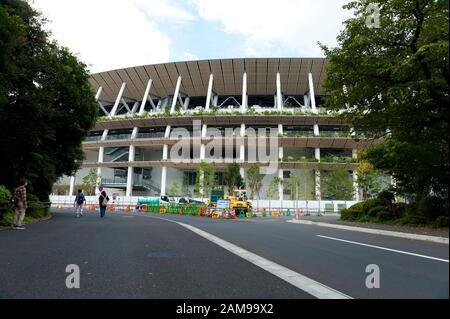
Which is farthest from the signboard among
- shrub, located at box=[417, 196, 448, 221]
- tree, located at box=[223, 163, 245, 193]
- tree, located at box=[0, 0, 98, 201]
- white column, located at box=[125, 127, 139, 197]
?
white column, located at box=[125, 127, 139, 197]

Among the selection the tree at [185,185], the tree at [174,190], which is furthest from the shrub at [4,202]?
the tree at [185,185]

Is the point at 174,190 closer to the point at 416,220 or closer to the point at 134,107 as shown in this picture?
the point at 134,107

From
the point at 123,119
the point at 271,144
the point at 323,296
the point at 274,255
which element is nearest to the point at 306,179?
the point at 271,144

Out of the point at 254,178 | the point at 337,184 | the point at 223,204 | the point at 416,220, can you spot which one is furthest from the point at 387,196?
the point at 254,178

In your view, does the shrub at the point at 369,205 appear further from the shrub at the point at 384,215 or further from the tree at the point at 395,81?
the tree at the point at 395,81

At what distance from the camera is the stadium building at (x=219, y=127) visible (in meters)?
52.4

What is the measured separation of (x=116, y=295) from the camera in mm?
3990

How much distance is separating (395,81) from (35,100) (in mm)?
15614

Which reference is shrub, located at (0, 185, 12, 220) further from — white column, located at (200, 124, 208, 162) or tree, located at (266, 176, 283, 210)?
tree, located at (266, 176, 283, 210)

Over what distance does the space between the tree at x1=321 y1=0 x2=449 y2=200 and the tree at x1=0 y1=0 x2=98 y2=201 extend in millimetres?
13761

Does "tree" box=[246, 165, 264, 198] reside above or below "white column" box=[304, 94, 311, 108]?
below

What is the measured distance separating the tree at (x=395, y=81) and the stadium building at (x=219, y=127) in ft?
103

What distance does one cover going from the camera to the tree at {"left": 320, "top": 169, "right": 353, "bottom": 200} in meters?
48.9

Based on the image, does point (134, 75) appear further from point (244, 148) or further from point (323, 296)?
point (323, 296)
